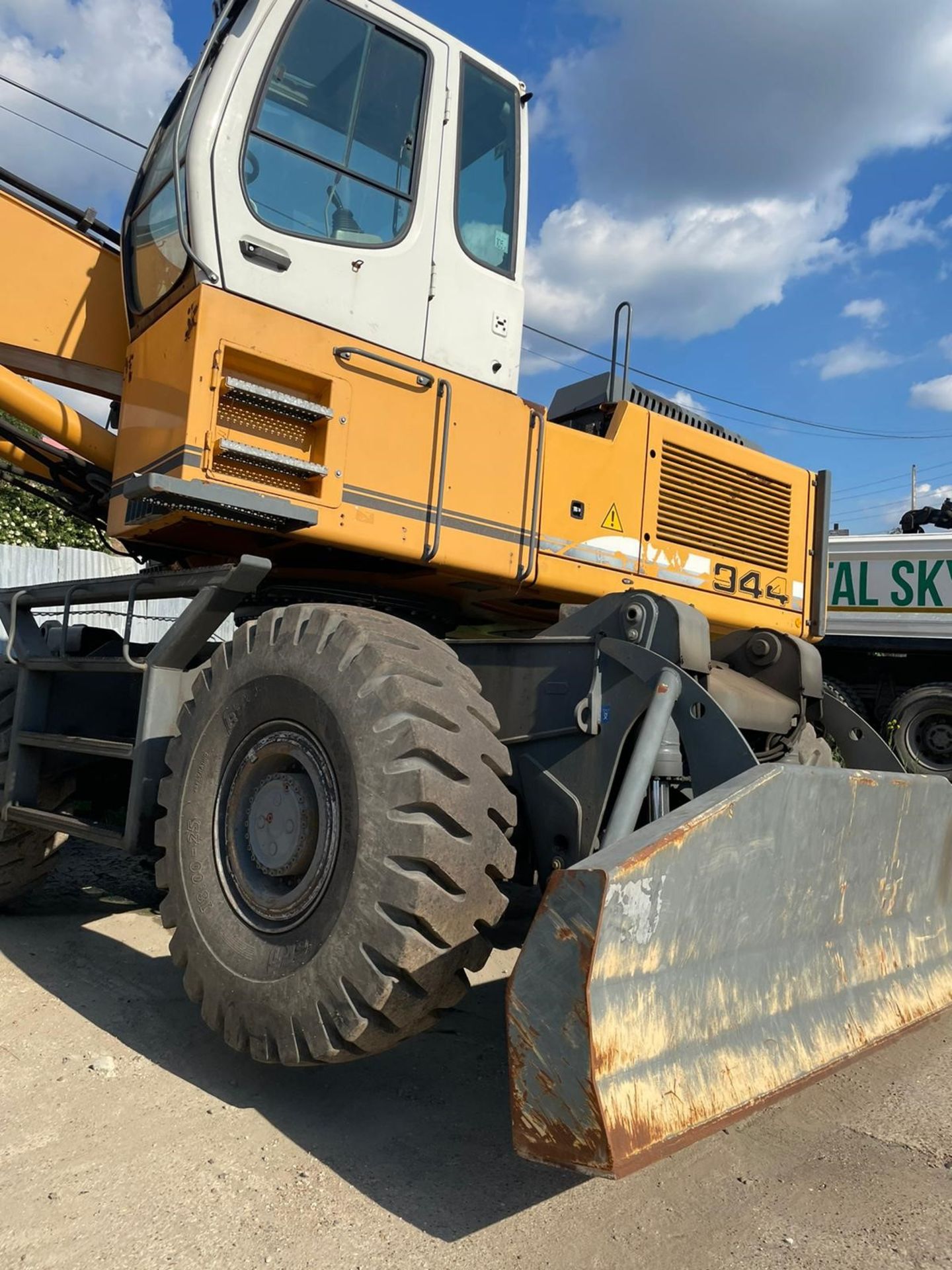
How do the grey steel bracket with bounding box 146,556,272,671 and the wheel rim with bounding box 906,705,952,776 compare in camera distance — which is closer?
→ the grey steel bracket with bounding box 146,556,272,671

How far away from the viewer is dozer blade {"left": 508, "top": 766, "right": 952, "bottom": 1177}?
2.27 metres

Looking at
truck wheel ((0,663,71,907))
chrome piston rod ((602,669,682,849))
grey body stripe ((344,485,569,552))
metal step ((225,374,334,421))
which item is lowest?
truck wheel ((0,663,71,907))

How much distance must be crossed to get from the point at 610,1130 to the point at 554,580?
8.24ft

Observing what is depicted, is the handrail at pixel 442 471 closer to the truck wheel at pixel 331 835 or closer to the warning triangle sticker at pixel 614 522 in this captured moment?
the truck wheel at pixel 331 835

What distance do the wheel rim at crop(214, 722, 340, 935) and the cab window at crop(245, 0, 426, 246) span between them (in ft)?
6.56

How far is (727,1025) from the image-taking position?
2.67m

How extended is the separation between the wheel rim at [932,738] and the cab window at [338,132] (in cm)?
802

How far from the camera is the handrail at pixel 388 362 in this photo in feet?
12.2

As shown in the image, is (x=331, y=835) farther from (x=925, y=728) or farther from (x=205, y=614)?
(x=925, y=728)

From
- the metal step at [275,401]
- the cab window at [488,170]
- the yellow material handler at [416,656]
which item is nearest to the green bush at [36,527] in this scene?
the yellow material handler at [416,656]

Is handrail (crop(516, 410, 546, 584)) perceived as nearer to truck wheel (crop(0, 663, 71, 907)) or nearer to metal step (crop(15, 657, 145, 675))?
metal step (crop(15, 657, 145, 675))

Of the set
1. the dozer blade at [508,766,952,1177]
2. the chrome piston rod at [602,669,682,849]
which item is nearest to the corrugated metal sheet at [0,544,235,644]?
the chrome piston rod at [602,669,682,849]

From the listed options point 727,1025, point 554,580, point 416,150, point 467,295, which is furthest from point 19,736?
point 727,1025

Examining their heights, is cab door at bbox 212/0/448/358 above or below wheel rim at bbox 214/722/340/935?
above
